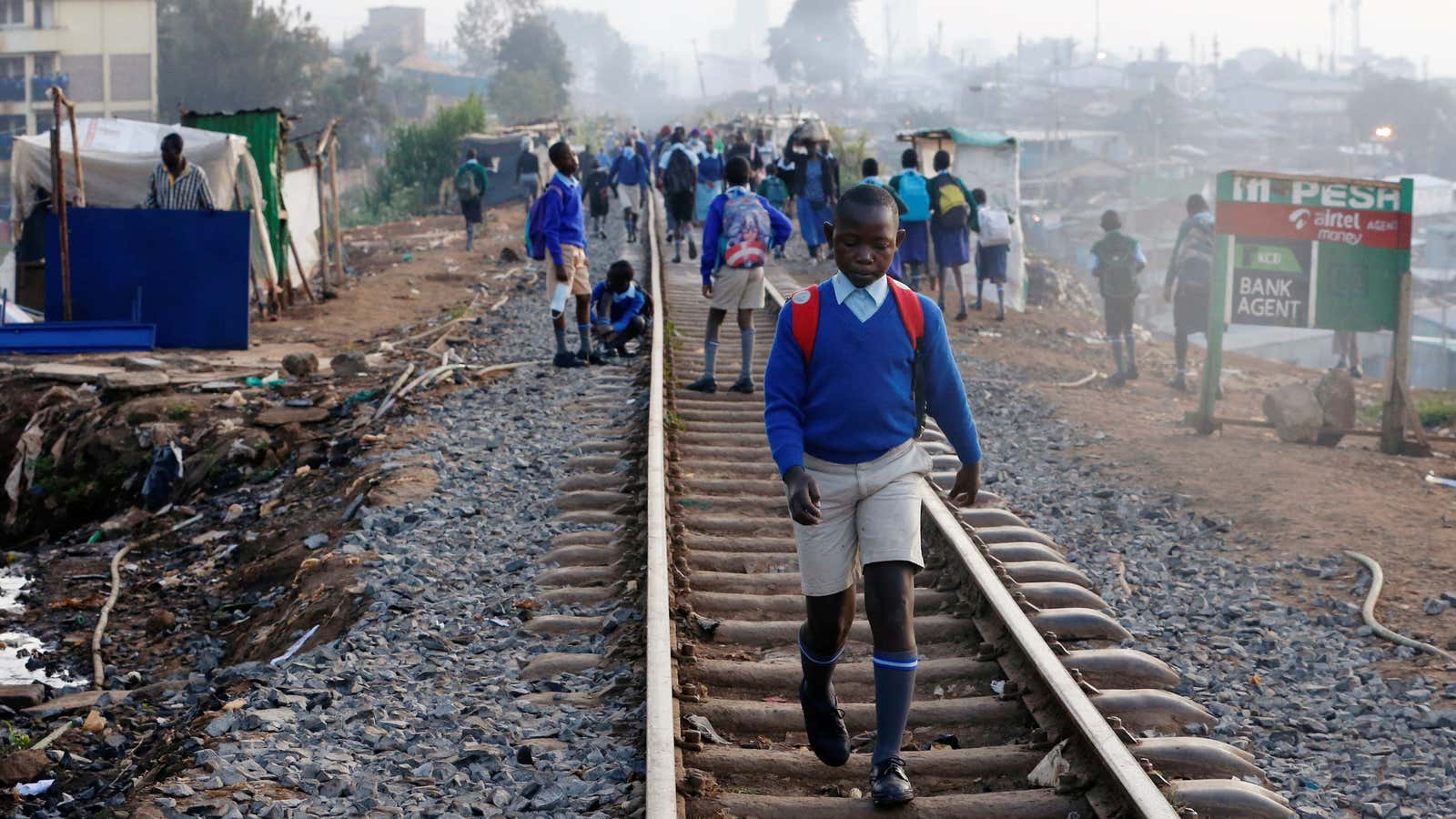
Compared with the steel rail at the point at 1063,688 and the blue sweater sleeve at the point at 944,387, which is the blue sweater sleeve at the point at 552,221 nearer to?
the steel rail at the point at 1063,688

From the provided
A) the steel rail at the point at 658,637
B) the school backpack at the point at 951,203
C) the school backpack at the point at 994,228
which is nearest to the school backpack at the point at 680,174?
the school backpack at the point at 994,228

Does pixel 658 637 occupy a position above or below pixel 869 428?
below

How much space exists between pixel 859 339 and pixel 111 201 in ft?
45.2

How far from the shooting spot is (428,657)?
5.71 m

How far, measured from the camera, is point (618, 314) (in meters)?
12.8

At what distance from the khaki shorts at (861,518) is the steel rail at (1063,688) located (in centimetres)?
13

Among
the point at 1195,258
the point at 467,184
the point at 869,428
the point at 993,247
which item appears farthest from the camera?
the point at 467,184

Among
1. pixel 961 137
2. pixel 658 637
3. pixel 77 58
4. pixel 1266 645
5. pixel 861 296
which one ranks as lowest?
pixel 1266 645

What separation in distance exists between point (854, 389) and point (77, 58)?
4937 centimetres

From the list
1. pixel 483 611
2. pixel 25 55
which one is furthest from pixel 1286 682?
pixel 25 55

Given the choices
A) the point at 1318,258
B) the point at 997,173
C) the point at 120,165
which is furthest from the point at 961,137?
the point at 120,165

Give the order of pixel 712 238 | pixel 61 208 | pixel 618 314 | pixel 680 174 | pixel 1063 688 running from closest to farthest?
1. pixel 1063 688
2. pixel 712 238
3. pixel 618 314
4. pixel 61 208
5. pixel 680 174

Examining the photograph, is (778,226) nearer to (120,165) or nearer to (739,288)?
(739,288)

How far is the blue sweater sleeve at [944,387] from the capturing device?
421cm
